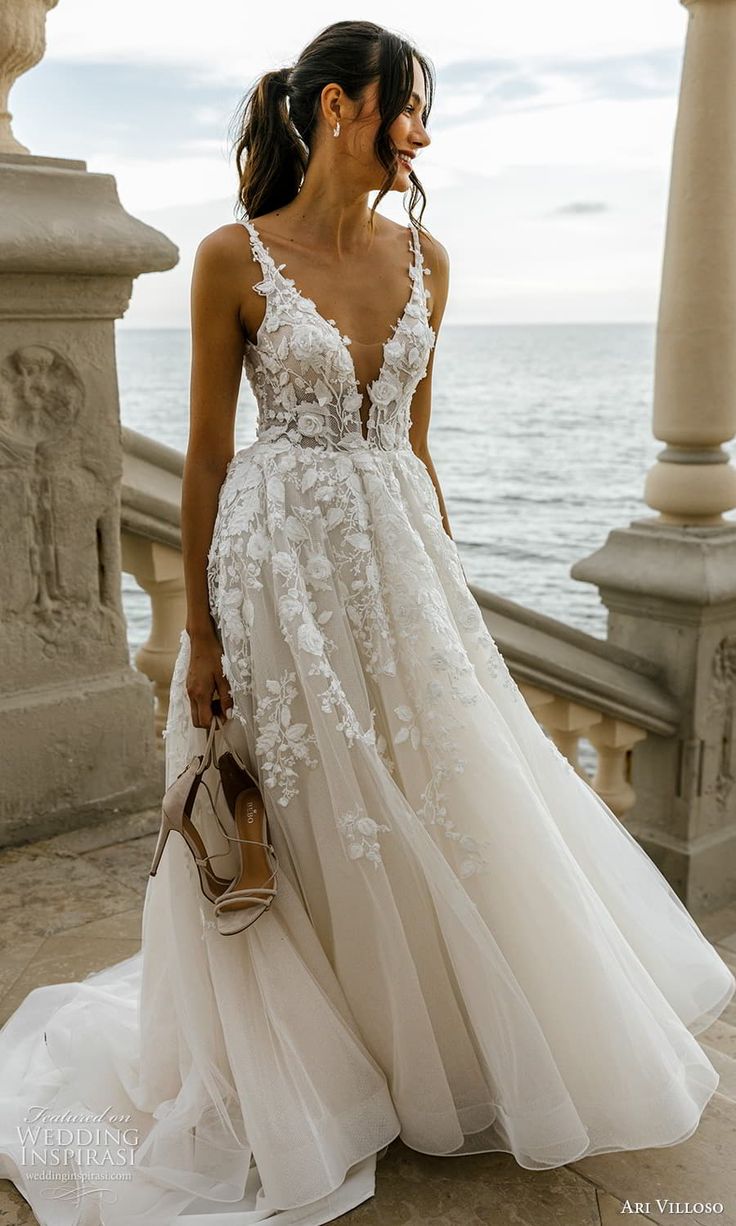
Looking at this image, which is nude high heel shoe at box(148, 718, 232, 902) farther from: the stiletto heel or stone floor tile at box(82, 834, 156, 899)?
stone floor tile at box(82, 834, 156, 899)

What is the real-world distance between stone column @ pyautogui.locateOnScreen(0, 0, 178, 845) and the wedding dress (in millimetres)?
1250

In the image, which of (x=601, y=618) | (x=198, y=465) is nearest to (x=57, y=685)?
(x=198, y=465)

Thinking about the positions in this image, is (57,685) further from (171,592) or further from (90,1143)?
(90,1143)

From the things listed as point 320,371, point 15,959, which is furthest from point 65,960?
point 320,371

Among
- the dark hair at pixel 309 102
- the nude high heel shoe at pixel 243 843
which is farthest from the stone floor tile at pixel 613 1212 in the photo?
the dark hair at pixel 309 102

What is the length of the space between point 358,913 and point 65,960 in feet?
3.58

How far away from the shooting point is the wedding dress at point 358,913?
2.03 meters

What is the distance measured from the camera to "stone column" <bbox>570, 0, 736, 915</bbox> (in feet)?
15.0

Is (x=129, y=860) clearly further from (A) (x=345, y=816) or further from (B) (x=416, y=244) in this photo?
(B) (x=416, y=244)

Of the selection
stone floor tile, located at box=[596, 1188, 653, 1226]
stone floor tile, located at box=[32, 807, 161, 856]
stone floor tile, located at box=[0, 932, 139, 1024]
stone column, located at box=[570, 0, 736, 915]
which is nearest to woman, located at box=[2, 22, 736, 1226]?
stone floor tile, located at box=[596, 1188, 653, 1226]

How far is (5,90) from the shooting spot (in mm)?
3289

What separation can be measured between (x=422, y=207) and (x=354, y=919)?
1.34 metres

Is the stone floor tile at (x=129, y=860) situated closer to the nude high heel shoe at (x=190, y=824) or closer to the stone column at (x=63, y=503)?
the stone column at (x=63, y=503)

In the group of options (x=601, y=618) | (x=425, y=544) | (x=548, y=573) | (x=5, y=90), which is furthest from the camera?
(x=548, y=573)
